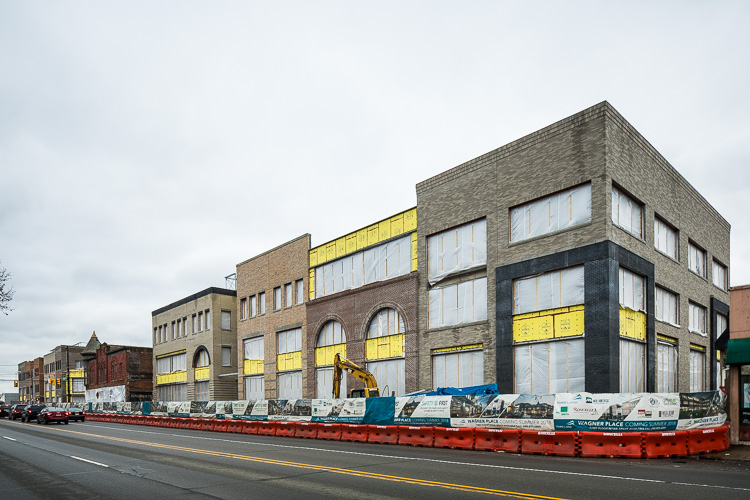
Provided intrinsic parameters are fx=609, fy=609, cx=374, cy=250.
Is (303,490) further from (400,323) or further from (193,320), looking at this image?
(193,320)

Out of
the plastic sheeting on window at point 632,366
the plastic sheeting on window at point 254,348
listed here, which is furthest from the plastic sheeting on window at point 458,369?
the plastic sheeting on window at point 254,348

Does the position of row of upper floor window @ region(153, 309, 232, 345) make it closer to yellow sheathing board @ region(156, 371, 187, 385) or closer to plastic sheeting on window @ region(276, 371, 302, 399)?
yellow sheathing board @ region(156, 371, 187, 385)

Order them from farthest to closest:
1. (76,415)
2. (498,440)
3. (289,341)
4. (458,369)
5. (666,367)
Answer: (76,415) → (289,341) → (458,369) → (666,367) → (498,440)

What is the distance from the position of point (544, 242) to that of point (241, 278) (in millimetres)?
30170

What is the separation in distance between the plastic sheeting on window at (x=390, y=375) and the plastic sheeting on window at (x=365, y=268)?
4807mm

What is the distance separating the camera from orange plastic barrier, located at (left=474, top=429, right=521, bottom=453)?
1861 cm

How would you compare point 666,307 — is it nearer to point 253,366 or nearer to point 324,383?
point 324,383

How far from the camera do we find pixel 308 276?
41.6 meters

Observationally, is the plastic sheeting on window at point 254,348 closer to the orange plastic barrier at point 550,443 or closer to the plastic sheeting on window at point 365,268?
the plastic sheeting on window at point 365,268

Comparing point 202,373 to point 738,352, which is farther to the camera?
point 202,373

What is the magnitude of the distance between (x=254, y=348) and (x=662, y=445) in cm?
3546

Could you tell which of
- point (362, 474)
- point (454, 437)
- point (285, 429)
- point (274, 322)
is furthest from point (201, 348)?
point (362, 474)

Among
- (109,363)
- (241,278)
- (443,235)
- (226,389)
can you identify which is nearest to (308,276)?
(241,278)

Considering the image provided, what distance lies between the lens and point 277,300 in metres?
45.0
